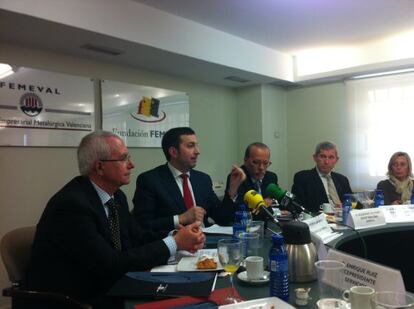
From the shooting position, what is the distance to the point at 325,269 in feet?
3.56

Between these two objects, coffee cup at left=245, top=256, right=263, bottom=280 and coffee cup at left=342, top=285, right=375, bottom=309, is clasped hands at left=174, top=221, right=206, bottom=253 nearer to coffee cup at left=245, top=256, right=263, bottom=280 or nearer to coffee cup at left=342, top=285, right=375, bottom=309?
coffee cup at left=245, top=256, right=263, bottom=280

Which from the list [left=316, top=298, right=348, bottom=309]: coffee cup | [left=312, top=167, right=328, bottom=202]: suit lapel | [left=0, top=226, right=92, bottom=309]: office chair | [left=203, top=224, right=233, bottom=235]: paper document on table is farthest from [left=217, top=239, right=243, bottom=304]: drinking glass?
[left=312, top=167, right=328, bottom=202]: suit lapel

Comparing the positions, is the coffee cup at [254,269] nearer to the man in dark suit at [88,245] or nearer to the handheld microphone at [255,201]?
the man in dark suit at [88,245]

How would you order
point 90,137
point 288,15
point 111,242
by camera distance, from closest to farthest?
point 111,242 < point 90,137 < point 288,15

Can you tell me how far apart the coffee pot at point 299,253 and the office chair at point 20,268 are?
30.1 inches

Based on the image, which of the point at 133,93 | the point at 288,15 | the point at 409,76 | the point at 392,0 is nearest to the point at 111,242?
the point at 133,93

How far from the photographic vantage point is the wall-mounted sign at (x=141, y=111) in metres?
3.46

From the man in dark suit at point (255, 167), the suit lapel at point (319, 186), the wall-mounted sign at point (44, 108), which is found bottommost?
the suit lapel at point (319, 186)

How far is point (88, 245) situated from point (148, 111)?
101 inches

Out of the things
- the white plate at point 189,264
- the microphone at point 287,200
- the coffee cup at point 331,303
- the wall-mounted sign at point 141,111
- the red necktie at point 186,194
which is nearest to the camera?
the coffee cup at point 331,303

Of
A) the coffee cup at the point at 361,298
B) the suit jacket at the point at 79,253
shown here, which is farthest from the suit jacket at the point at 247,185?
the coffee cup at the point at 361,298

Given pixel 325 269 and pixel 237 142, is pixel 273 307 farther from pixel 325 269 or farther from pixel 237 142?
pixel 237 142

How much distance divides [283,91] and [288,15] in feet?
6.14

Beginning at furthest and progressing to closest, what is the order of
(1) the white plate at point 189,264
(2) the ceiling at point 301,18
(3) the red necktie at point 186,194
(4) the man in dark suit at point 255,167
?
(2) the ceiling at point 301,18 < (4) the man in dark suit at point 255,167 < (3) the red necktie at point 186,194 < (1) the white plate at point 189,264
